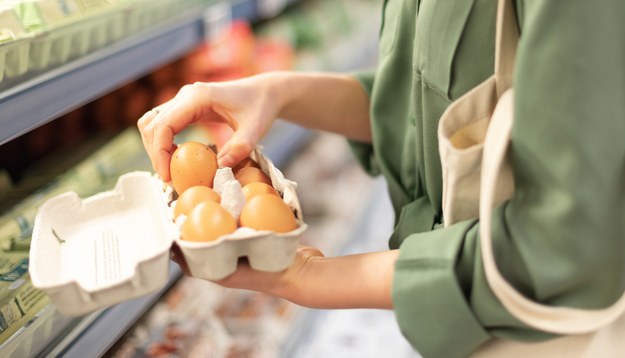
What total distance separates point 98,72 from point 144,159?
1.38ft

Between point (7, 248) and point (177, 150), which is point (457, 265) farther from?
point (7, 248)

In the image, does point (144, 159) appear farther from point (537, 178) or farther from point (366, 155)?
point (537, 178)

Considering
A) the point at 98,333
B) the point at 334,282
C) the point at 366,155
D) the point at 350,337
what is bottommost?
the point at 350,337

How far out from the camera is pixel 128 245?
785 mm

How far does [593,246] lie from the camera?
64 centimetres

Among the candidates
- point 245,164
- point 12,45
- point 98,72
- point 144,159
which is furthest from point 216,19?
point 245,164

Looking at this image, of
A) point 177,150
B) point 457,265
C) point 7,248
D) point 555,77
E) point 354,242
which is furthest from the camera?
point 354,242

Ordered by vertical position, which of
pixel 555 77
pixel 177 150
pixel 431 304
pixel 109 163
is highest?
pixel 555 77

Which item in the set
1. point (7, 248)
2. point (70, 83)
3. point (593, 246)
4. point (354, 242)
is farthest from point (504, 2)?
Result: point (354, 242)

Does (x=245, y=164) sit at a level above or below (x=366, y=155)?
above

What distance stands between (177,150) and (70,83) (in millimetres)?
359

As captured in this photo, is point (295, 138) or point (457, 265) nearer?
point (457, 265)

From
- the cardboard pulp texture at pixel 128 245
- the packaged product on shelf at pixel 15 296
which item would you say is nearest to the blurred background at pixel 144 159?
the packaged product on shelf at pixel 15 296

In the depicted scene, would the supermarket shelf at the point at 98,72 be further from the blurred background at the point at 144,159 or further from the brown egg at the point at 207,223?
the brown egg at the point at 207,223
